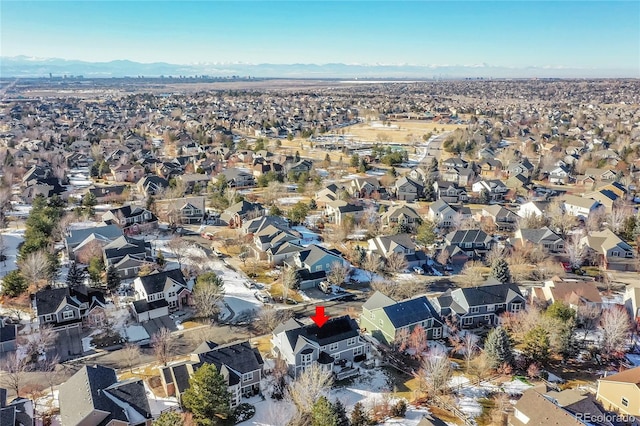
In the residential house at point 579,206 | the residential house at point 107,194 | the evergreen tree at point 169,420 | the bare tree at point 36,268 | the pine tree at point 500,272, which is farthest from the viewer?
the residential house at point 107,194

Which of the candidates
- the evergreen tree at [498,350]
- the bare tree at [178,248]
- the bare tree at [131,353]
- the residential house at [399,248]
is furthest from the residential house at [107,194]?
the evergreen tree at [498,350]

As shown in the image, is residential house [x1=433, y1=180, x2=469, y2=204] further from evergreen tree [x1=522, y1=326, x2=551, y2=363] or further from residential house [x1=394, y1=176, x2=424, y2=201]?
evergreen tree [x1=522, y1=326, x2=551, y2=363]

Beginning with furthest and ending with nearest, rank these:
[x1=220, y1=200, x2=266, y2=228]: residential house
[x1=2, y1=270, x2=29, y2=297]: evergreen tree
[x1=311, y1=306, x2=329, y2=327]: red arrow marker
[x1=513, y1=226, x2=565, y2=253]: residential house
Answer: [x1=220, y1=200, x2=266, y2=228]: residential house
[x1=513, y1=226, x2=565, y2=253]: residential house
[x1=2, y1=270, x2=29, y2=297]: evergreen tree
[x1=311, y1=306, x2=329, y2=327]: red arrow marker

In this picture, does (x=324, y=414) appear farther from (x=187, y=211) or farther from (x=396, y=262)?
(x=187, y=211)

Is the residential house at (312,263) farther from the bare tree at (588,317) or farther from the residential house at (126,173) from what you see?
the residential house at (126,173)

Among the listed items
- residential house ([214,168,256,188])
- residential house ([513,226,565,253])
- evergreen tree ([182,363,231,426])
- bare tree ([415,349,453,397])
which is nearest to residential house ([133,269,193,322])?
evergreen tree ([182,363,231,426])

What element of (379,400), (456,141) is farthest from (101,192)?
(456,141)
